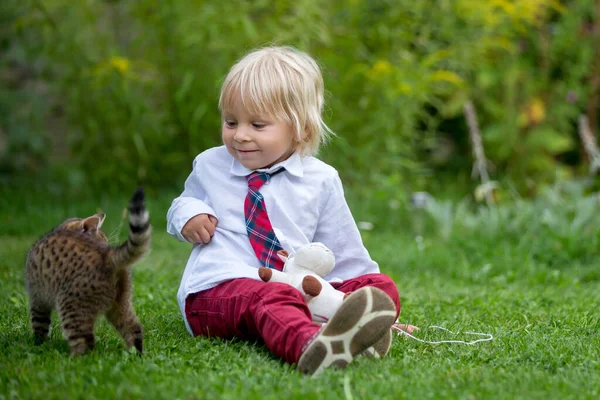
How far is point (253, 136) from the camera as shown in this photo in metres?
2.98

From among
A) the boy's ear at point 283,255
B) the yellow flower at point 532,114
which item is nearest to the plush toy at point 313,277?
the boy's ear at point 283,255

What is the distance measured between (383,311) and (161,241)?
326 centimetres

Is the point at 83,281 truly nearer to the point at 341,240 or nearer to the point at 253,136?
the point at 253,136

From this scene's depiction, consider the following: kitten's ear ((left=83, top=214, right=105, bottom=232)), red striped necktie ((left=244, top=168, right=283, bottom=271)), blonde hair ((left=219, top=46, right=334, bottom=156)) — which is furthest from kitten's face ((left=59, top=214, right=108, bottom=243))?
blonde hair ((left=219, top=46, right=334, bottom=156))

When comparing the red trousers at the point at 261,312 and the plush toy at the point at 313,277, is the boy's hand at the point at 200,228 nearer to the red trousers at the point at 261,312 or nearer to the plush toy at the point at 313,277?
the red trousers at the point at 261,312

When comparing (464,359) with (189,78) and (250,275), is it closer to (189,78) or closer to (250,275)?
(250,275)

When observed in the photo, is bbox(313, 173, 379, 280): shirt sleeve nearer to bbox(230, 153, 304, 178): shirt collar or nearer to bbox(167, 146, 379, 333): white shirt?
bbox(167, 146, 379, 333): white shirt

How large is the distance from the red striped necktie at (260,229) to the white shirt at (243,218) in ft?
0.08

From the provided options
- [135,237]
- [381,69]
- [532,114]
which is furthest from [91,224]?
[532,114]

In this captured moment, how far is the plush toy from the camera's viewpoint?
2750 millimetres

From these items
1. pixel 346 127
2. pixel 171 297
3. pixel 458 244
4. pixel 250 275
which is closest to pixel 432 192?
pixel 346 127

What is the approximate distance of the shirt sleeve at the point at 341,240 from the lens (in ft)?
10.2

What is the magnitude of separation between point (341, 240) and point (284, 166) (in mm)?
375

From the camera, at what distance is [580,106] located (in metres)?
8.18
